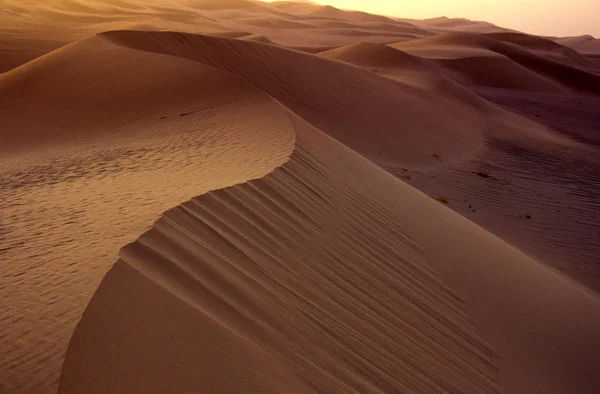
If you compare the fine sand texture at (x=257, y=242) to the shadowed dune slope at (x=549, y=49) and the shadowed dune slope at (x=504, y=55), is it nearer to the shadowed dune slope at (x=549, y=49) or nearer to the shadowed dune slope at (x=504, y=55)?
the shadowed dune slope at (x=504, y=55)

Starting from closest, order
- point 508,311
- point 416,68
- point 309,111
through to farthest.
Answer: point 508,311 < point 309,111 < point 416,68

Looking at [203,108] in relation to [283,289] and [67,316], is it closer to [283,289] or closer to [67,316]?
[283,289]

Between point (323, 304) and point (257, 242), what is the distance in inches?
25.0

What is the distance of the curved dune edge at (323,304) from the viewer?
237cm

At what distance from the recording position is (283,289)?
10.9 ft

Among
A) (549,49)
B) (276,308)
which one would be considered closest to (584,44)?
(549,49)

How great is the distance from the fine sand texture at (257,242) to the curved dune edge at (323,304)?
15 mm

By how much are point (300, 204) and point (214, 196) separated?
2.94ft

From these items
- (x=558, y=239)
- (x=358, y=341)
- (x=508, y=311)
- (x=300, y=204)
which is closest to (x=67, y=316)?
(x=358, y=341)

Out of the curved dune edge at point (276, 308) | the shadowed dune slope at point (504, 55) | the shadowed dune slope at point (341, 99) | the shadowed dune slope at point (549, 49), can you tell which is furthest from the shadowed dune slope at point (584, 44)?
the curved dune edge at point (276, 308)

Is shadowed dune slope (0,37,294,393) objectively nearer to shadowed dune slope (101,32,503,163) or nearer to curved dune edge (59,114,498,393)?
curved dune edge (59,114,498,393)

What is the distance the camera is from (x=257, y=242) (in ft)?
12.1

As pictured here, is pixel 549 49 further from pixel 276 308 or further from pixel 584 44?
pixel 276 308

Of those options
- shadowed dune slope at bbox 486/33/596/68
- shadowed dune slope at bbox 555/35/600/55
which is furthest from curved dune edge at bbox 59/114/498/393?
shadowed dune slope at bbox 555/35/600/55
